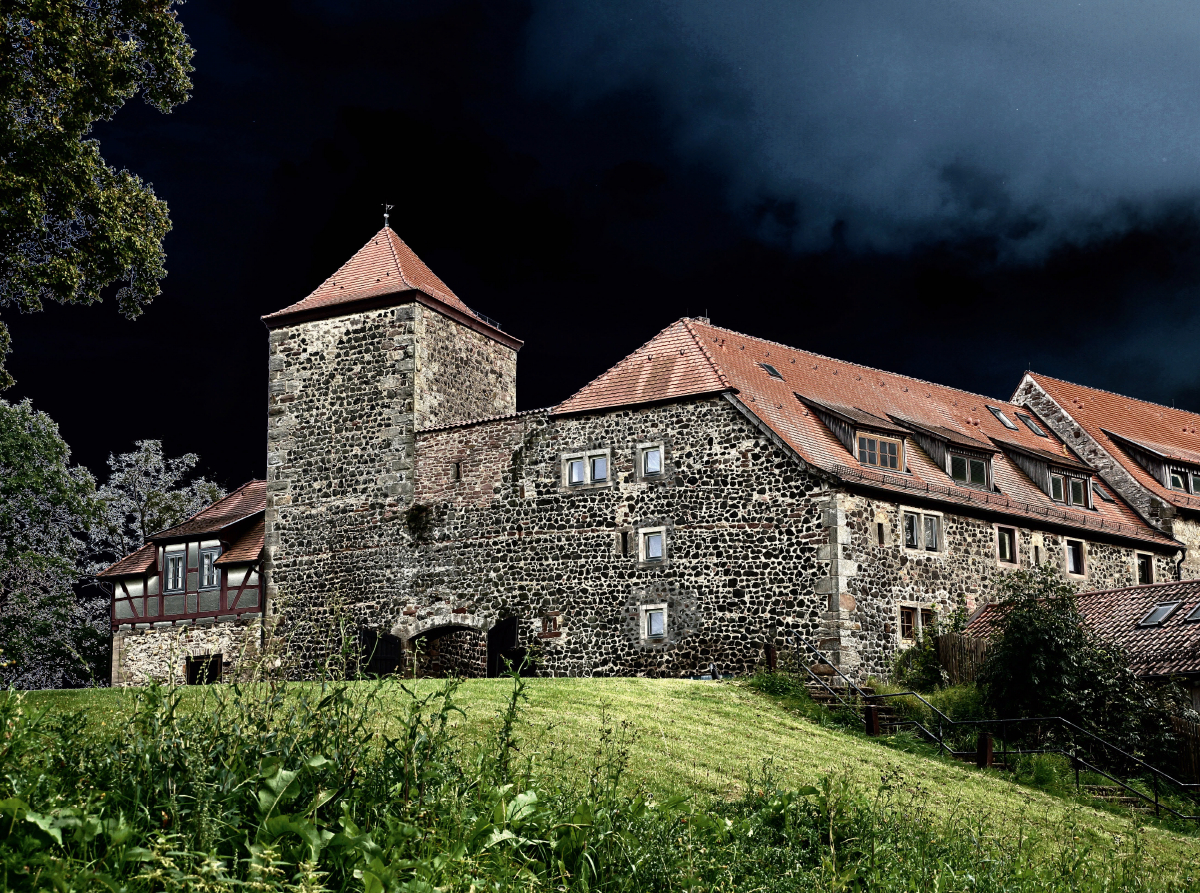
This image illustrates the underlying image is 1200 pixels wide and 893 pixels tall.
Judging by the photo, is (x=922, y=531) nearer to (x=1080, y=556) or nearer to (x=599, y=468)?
(x=1080, y=556)

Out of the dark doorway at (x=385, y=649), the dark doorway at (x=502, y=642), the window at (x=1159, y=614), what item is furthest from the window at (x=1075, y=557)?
the dark doorway at (x=385, y=649)

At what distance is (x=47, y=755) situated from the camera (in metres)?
7.91

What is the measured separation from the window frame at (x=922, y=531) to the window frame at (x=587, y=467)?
21.2 ft

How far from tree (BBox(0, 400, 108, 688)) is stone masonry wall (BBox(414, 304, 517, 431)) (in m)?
13.1

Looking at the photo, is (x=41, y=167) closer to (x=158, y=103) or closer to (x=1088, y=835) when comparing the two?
(x=158, y=103)

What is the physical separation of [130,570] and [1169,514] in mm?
28965

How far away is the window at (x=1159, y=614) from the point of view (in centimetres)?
2595

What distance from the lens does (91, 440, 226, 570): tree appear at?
4578 cm

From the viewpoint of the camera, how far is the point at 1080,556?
33031mm

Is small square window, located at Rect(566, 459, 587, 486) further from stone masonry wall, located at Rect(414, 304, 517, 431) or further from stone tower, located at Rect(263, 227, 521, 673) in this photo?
stone masonry wall, located at Rect(414, 304, 517, 431)

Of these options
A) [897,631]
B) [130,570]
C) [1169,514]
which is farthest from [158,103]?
[1169,514]

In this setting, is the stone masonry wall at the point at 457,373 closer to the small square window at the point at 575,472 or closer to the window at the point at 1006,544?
the small square window at the point at 575,472

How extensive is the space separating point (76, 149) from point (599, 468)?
13.9 m

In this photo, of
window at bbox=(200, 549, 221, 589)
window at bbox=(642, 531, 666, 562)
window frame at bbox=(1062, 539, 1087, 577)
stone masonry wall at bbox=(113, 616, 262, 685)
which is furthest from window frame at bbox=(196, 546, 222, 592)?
window frame at bbox=(1062, 539, 1087, 577)
